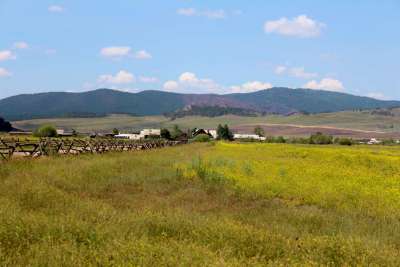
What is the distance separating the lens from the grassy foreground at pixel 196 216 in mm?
7832

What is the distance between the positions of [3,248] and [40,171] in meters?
14.1

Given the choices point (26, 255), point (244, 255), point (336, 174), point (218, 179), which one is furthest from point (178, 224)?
point (336, 174)

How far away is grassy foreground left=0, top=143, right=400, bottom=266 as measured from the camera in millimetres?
7832

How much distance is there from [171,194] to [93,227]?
922 cm

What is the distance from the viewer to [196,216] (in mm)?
11930

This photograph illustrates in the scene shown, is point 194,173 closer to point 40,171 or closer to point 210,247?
point 40,171

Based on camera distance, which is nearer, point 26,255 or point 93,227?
point 26,255

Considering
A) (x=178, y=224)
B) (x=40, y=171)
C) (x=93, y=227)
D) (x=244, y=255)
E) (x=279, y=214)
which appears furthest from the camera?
Result: (x=40, y=171)

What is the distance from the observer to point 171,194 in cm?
1850

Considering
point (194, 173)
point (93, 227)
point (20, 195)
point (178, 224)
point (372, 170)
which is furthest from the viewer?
point (372, 170)

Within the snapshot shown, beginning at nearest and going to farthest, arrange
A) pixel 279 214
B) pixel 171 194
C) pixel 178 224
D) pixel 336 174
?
1. pixel 178 224
2. pixel 279 214
3. pixel 171 194
4. pixel 336 174

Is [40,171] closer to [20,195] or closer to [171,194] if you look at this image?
[171,194]

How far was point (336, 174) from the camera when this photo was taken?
2561 cm

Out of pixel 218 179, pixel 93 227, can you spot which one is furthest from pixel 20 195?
pixel 218 179
